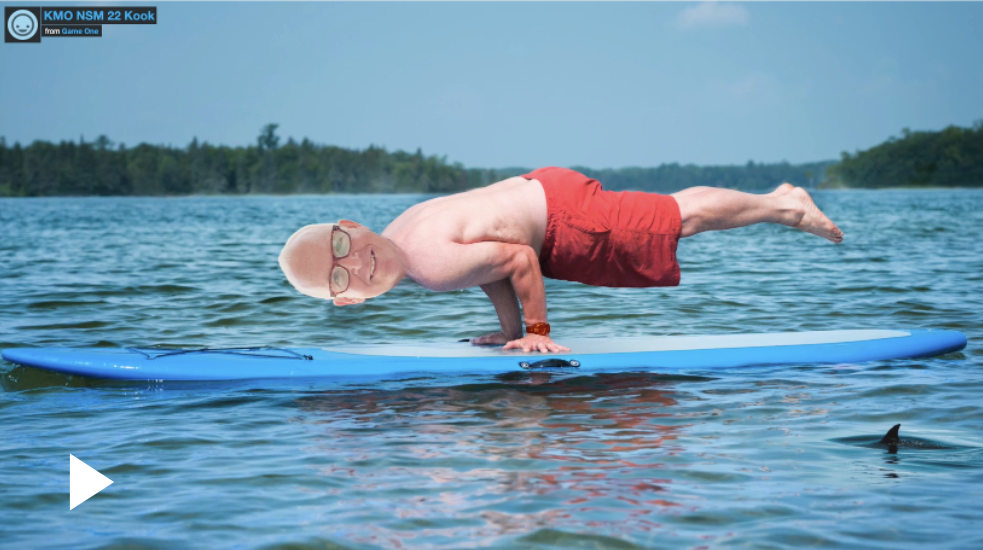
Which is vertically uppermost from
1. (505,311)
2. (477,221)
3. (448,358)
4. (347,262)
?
(477,221)

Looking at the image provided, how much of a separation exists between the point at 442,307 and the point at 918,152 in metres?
127

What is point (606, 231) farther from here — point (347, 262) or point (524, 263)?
point (347, 262)

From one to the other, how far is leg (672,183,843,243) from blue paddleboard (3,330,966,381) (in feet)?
2.57

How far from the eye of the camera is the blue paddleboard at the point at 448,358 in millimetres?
5461

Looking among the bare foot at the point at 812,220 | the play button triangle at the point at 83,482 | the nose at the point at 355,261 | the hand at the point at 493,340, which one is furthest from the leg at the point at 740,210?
the play button triangle at the point at 83,482

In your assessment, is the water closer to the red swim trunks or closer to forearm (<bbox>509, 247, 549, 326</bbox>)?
forearm (<bbox>509, 247, 549, 326</bbox>)

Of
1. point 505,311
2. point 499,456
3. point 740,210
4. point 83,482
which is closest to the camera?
point 83,482

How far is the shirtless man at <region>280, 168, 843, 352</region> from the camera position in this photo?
5051mm

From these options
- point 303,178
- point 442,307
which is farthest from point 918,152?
point 442,307

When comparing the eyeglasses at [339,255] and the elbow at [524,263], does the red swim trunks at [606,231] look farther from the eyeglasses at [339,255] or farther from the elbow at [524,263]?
the eyeglasses at [339,255]

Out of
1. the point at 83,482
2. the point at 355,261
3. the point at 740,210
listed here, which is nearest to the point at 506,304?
the point at 355,261

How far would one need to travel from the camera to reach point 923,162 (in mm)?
120500

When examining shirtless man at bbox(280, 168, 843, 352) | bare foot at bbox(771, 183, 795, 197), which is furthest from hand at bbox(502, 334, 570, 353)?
bare foot at bbox(771, 183, 795, 197)

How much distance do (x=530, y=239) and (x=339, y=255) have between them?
1103 mm
